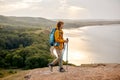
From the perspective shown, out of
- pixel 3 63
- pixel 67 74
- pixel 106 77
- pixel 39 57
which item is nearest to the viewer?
pixel 106 77

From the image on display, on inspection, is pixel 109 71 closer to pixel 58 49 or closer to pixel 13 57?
pixel 58 49

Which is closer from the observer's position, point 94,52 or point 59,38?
point 59,38

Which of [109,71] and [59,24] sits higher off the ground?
[59,24]

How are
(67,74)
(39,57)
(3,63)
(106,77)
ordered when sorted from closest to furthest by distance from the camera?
(106,77) < (67,74) < (39,57) < (3,63)

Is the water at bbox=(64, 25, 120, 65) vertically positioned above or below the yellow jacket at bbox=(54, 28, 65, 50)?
below

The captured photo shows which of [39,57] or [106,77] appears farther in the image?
[39,57]

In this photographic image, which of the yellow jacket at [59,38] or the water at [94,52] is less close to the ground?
the yellow jacket at [59,38]

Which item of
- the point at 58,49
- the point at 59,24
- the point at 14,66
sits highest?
the point at 59,24

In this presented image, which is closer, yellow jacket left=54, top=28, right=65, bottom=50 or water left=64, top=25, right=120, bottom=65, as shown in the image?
yellow jacket left=54, top=28, right=65, bottom=50

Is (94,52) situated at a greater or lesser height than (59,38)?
lesser

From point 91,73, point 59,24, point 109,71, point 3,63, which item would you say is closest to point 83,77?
point 91,73

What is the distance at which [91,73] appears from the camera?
13.6 meters

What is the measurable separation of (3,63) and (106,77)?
185ft

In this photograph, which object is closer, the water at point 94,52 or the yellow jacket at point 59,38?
the yellow jacket at point 59,38
